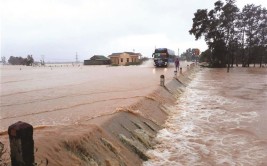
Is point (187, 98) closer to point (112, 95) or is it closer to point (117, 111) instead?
point (112, 95)

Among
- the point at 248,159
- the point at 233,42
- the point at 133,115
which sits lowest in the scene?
the point at 248,159

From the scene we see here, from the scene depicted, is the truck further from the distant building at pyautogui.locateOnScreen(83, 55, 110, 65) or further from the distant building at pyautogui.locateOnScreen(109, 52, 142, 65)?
the distant building at pyautogui.locateOnScreen(83, 55, 110, 65)

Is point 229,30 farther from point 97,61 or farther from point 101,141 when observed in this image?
point 101,141

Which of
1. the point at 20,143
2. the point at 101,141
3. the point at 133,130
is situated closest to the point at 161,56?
the point at 133,130

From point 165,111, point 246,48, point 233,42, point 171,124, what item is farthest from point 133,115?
point 246,48

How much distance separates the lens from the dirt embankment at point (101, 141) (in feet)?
20.4

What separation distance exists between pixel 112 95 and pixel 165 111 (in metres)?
2.93

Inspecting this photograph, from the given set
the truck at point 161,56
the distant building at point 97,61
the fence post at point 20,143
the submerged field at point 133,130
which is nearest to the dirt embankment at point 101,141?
the submerged field at point 133,130

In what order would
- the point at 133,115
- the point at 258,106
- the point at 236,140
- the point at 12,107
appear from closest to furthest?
the point at 236,140 → the point at 133,115 → the point at 12,107 → the point at 258,106

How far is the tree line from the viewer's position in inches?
2336

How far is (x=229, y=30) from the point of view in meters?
60.3

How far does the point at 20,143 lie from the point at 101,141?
313 cm

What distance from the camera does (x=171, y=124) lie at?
12453 millimetres

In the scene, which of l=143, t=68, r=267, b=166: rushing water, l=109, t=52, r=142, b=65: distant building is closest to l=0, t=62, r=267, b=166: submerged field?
l=143, t=68, r=267, b=166: rushing water
